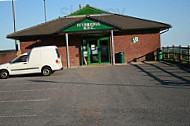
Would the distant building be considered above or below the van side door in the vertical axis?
above

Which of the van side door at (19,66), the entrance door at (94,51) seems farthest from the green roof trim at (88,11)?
the van side door at (19,66)

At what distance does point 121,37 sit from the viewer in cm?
2172

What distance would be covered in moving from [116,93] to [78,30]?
11853 mm

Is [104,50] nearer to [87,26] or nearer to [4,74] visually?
[87,26]

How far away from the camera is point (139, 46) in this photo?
21781 millimetres

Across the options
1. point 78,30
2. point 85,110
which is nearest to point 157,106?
point 85,110

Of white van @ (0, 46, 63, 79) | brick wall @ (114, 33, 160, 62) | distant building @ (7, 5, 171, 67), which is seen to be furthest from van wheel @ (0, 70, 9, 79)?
brick wall @ (114, 33, 160, 62)

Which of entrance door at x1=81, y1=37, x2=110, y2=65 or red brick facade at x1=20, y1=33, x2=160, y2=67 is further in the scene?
entrance door at x1=81, y1=37, x2=110, y2=65

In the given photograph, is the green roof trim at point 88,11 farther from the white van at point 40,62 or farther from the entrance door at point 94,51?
the white van at point 40,62

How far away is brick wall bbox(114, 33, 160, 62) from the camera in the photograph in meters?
21.7

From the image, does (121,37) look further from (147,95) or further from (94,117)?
(94,117)

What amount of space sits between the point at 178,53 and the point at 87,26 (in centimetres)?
777

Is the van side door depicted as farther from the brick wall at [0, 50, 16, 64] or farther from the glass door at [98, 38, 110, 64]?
the brick wall at [0, 50, 16, 64]

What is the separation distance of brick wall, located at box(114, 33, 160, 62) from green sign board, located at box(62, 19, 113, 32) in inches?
95.9
